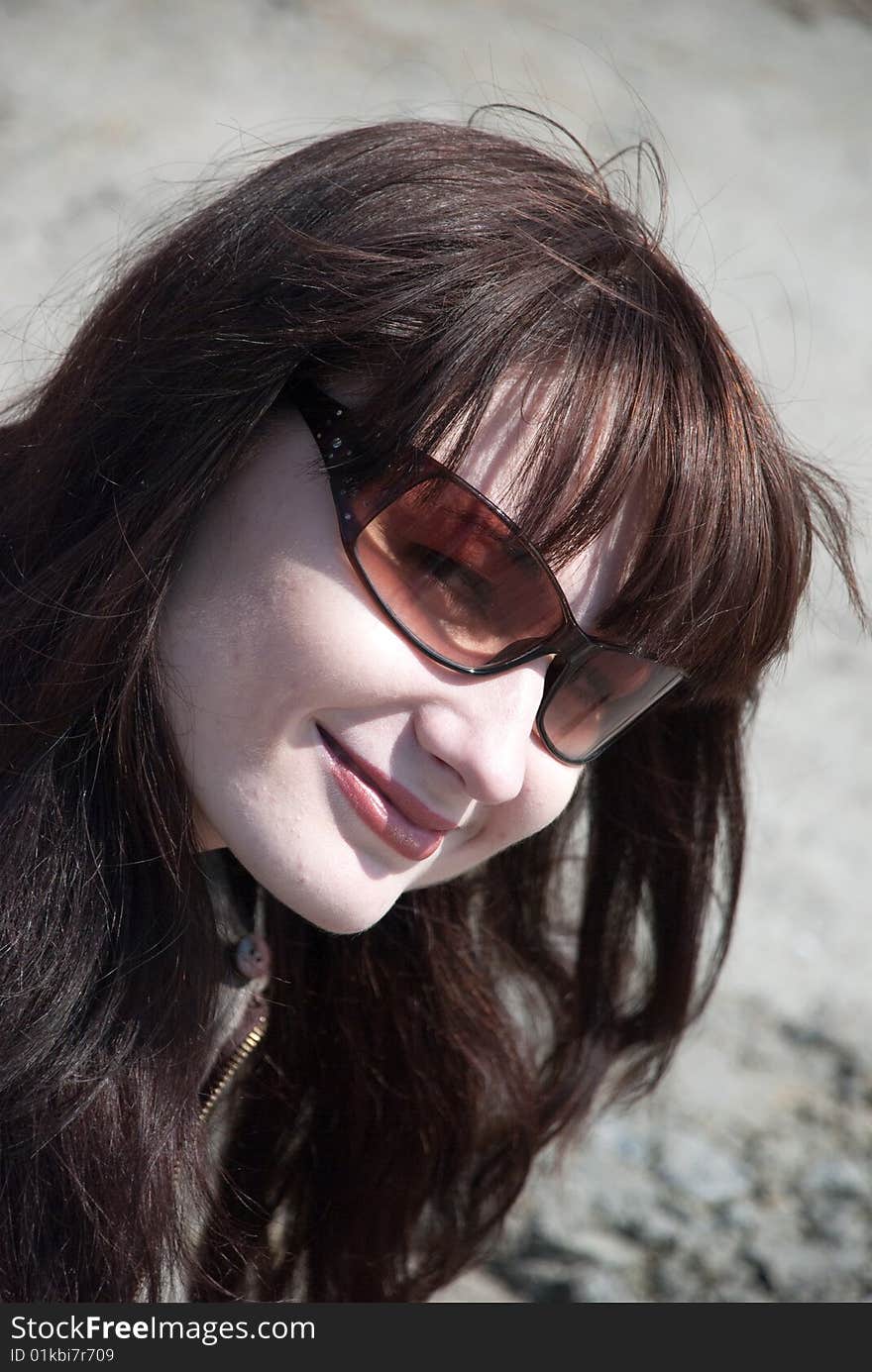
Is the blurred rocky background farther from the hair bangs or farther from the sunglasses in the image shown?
the sunglasses

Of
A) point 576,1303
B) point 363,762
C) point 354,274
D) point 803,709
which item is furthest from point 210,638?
point 803,709

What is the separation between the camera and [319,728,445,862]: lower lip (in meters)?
1.37

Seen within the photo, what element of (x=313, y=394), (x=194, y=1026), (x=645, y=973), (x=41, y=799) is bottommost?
(x=645, y=973)

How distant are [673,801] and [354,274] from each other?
0.97 metres

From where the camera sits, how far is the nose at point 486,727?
136 centimetres

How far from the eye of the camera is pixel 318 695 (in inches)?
52.0

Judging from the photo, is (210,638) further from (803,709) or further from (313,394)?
(803,709)

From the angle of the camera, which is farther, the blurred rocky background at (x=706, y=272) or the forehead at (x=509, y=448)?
the blurred rocky background at (x=706, y=272)

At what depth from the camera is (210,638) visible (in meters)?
1.35

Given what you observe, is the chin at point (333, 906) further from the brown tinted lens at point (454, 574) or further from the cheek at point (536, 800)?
the brown tinted lens at point (454, 574)

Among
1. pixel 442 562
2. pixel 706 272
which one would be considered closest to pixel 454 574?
pixel 442 562

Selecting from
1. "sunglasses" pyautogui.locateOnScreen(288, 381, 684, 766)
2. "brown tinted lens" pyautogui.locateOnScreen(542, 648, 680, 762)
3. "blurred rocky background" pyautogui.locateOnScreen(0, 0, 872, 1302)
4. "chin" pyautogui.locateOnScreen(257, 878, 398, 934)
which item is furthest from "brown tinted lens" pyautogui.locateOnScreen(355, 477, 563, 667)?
"blurred rocky background" pyautogui.locateOnScreen(0, 0, 872, 1302)

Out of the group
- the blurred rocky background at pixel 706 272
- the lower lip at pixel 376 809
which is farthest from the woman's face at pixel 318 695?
the blurred rocky background at pixel 706 272

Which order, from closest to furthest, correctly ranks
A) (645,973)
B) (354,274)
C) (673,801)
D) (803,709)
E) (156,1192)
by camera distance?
(354,274) < (156,1192) < (673,801) < (645,973) < (803,709)
